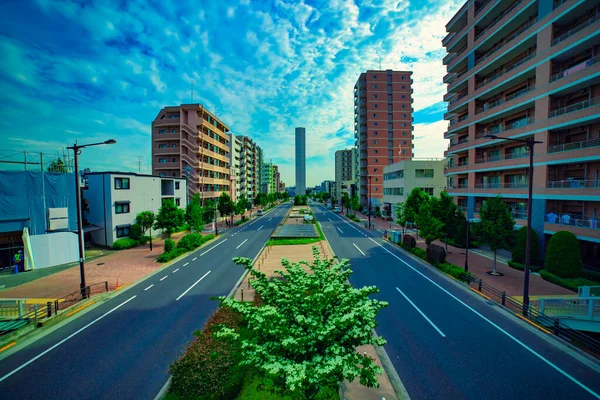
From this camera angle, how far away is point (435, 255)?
2361 centimetres

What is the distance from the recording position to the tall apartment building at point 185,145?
53.0m

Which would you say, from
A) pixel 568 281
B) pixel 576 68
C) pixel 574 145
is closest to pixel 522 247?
pixel 568 281

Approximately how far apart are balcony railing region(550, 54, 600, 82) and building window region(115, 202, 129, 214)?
48.6m

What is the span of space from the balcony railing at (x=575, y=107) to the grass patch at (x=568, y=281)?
1349 centimetres

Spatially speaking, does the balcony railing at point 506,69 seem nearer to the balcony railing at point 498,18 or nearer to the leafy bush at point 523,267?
the balcony railing at point 498,18

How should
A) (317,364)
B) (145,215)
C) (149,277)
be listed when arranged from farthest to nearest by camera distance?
1. (145,215)
2. (149,277)
3. (317,364)

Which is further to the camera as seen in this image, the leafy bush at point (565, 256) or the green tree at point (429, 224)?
the green tree at point (429, 224)

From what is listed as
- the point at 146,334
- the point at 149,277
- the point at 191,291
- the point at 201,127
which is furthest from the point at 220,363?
the point at 201,127

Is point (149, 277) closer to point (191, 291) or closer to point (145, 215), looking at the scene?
point (191, 291)

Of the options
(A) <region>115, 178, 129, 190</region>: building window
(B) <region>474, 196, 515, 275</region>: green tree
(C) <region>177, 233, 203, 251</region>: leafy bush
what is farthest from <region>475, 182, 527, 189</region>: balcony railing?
(A) <region>115, 178, 129, 190</region>: building window

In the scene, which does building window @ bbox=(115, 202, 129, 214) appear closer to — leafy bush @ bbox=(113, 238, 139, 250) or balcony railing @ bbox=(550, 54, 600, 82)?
leafy bush @ bbox=(113, 238, 139, 250)

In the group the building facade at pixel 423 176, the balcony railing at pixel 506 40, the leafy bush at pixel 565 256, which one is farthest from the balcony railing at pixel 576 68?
the building facade at pixel 423 176

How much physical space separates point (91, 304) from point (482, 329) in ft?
75.1

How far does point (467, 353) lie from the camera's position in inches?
435
